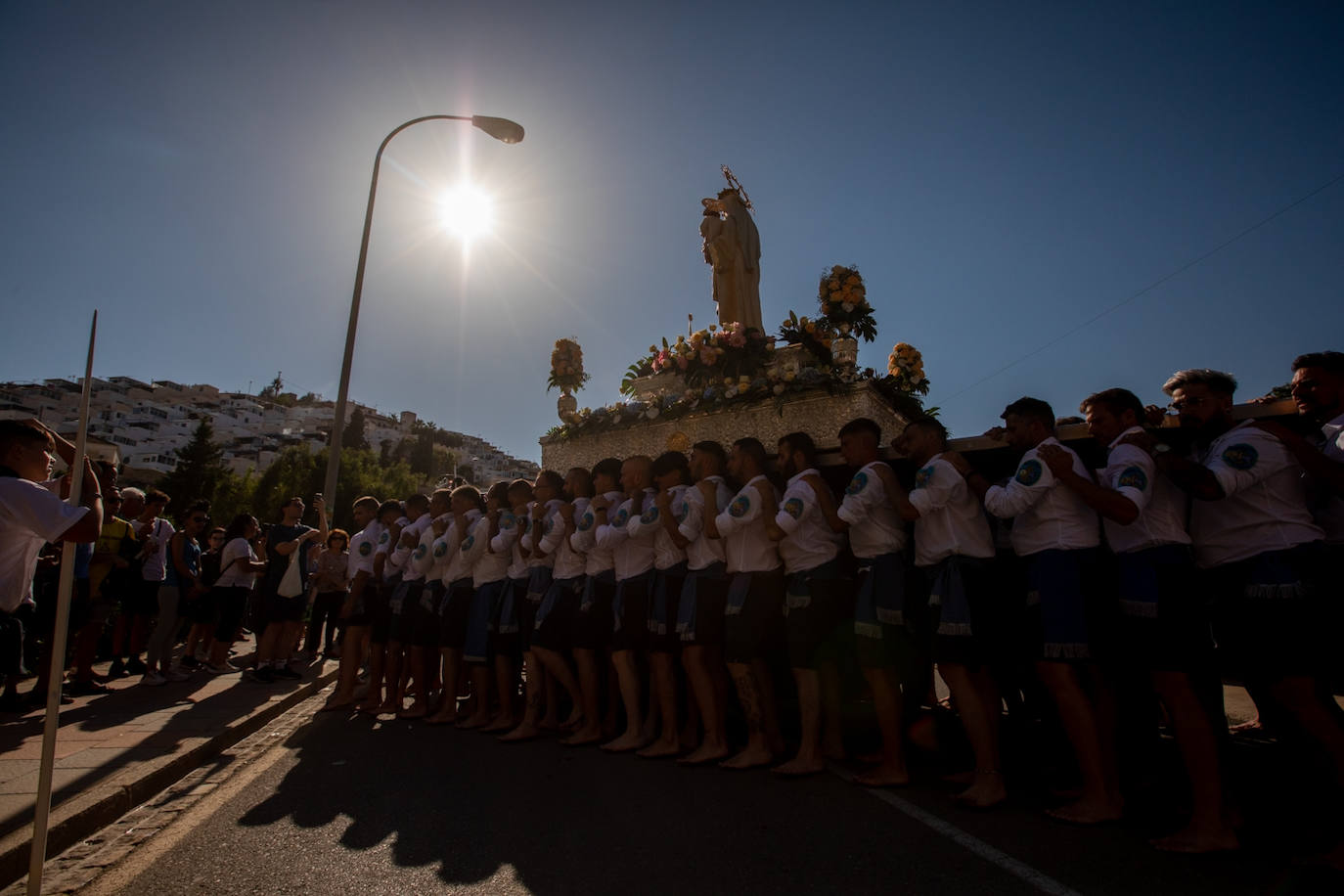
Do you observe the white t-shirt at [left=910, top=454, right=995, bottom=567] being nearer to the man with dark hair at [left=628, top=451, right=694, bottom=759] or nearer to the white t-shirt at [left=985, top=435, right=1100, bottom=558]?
the white t-shirt at [left=985, top=435, right=1100, bottom=558]

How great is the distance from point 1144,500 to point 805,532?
1.90 meters

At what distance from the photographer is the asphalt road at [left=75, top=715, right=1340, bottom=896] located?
2.81 m

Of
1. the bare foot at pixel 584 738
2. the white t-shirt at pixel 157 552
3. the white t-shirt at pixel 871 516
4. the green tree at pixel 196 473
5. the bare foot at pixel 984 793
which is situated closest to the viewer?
the bare foot at pixel 984 793

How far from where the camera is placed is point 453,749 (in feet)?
18.0

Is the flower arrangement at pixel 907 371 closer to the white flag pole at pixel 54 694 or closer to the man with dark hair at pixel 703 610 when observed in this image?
the man with dark hair at pixel 703 610

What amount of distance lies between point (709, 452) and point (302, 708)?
534cm

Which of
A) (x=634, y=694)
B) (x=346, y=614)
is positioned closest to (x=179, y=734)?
(x=346, y=614)

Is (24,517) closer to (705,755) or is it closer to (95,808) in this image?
(95,808)

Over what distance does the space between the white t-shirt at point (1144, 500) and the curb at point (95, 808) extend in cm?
526

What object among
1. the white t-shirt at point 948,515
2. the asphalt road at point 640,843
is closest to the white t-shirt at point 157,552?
the asphalt road at point 640,843

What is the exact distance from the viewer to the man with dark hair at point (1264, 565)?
2904mm

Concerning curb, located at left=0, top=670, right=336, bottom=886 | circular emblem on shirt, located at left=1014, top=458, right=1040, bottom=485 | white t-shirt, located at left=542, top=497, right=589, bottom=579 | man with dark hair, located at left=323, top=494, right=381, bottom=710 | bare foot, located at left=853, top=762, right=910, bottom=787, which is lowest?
curb, located at left=0, top=670, right=336, bottom=886

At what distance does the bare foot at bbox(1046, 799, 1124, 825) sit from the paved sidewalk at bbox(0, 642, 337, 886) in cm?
475

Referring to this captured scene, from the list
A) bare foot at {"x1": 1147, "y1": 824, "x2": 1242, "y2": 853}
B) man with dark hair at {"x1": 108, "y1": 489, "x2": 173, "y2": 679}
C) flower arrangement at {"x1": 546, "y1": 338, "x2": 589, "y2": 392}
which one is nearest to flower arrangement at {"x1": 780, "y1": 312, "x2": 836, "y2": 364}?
flower arrangement at {"x1": 546, "y1": 338, "x2": 589, "y2": 392}
